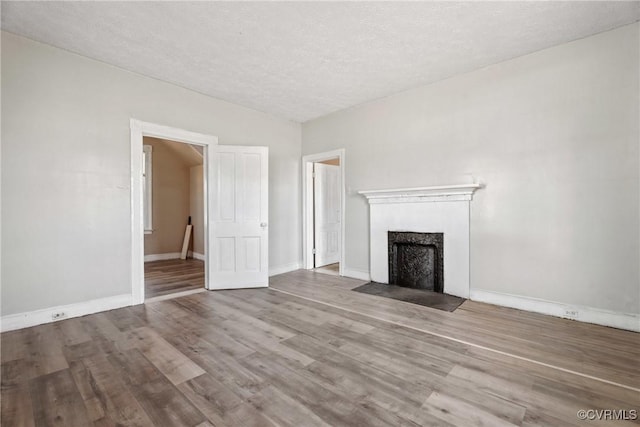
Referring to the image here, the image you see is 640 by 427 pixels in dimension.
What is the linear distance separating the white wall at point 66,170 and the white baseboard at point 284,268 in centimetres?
220

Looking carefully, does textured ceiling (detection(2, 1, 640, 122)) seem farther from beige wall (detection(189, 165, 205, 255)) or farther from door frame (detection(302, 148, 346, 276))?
beige wall (detection(189, 165, 205, 255))

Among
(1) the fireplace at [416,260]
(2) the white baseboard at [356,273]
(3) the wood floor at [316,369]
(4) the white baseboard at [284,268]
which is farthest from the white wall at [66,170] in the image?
(1) the fireplace at [416,260]

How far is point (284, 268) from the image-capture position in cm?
520

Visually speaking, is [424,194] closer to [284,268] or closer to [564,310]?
[564,310]

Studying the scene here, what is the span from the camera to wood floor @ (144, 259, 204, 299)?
13.5 feet

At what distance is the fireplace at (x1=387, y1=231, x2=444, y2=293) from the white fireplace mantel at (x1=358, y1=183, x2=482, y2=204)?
0.50m

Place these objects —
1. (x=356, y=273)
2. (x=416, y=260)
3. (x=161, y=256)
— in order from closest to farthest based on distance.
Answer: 1. (x=416, y=260)
2. (x=356, y=273)
3. (x=161, y=256)

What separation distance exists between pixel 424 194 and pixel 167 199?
597 centimetres

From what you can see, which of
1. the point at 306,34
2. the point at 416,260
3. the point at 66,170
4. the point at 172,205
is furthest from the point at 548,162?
the point at 172,205

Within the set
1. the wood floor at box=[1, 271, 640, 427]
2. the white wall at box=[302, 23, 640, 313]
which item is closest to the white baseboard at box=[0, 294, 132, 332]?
the wood floor at box=[1, 271, 640, 427]

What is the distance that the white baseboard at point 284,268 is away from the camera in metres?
5.00

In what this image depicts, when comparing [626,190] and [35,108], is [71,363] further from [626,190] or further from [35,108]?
[626,190]

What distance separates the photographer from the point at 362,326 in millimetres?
2766

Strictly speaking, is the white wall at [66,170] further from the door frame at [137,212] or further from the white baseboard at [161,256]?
the white baseboard at [161,256]
